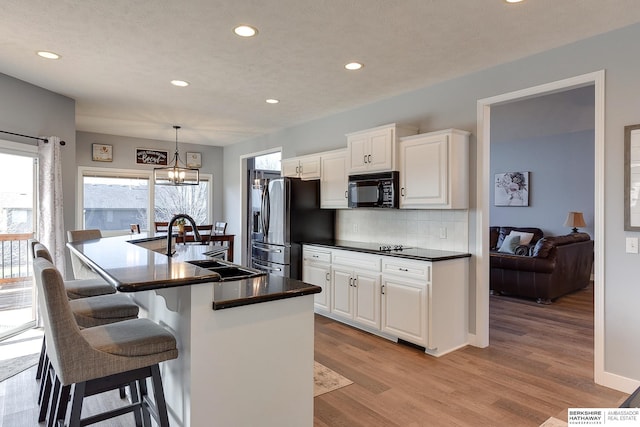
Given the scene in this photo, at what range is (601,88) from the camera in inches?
112

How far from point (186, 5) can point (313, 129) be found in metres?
3.32

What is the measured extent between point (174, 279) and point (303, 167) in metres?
4.04

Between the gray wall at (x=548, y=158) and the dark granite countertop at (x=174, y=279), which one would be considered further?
the gray wall at (x=548, y=158)

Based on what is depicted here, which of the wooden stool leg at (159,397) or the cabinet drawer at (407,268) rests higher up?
the cabinet drawer at (407,268)

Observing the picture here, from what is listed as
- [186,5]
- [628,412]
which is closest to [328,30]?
[186,5]

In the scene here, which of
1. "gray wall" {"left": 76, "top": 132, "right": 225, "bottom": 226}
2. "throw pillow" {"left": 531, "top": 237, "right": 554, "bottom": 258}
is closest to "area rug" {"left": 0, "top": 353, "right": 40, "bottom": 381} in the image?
"gray wall" {"left": 76, "top": 132, "right": 225, "bottom": 226}

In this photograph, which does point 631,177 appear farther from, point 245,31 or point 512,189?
point 512,189

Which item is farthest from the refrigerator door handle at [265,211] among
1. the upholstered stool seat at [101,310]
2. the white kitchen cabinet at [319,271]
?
the upholstered stool seat at [101,310]

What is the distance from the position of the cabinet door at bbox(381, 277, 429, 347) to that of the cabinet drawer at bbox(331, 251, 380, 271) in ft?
0.66

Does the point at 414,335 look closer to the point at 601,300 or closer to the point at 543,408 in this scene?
the point at 543,408

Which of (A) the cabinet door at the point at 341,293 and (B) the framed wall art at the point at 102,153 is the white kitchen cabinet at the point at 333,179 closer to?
(A) the cabinet door at the point at 341,293

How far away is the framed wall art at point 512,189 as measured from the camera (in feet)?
25.9

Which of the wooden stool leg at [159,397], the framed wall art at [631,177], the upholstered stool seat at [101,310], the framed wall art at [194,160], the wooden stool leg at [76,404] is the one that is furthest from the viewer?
the framed wall art at [194,160]

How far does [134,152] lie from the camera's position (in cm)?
720
